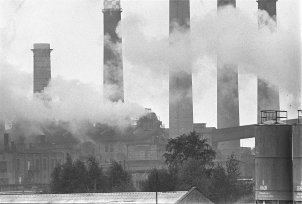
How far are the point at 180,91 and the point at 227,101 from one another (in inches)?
360

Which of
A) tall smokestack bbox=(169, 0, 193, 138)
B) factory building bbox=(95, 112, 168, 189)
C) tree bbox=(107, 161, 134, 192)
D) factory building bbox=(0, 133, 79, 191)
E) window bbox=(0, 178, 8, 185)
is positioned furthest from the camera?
factory building bbox=(95, 112, 168, 189)

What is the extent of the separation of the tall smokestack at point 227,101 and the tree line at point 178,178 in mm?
53527

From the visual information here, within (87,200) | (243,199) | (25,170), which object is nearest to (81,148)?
(25,170)

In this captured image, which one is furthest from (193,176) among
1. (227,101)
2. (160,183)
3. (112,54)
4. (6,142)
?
(227,101)

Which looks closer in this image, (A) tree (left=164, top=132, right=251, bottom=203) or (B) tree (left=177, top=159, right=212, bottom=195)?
(B) tree (left=177, top=159, right=212, bottom=195)

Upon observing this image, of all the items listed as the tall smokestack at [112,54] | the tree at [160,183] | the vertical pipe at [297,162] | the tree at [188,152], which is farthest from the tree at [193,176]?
the tall smokestack at [112,54]

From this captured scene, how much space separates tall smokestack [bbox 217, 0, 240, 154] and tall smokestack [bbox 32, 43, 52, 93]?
20319 mm

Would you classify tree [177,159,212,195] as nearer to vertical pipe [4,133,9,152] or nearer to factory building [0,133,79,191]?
factory building [0,133,79,191]

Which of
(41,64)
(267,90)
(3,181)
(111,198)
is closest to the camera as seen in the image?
(111,198)

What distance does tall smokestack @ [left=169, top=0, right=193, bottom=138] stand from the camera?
139 meters

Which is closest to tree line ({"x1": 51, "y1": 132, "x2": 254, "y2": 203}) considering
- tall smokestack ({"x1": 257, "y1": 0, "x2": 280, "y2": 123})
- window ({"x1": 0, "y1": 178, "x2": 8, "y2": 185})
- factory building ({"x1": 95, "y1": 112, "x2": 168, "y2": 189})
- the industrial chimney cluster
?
window ({"x1": 0, "y1": 178, "x2": 8, "y2": 185})

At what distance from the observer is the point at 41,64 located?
15562cm

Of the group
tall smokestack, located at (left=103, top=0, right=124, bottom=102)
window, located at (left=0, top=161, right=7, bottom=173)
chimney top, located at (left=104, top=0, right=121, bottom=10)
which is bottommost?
window, located at (left=0, top=161, right=7, bottom=173)

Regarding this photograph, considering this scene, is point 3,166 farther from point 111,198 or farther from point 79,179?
point 111,198
